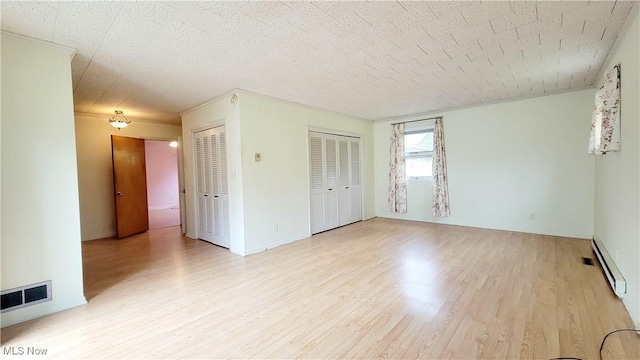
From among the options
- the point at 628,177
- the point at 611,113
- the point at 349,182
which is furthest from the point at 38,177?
the point at 611,113

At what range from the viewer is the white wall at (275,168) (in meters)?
3.91

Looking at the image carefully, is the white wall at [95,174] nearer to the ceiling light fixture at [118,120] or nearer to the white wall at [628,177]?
the ceiling light fixture at [118,120]

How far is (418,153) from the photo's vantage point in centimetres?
592

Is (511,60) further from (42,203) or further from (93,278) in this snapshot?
(93,278)

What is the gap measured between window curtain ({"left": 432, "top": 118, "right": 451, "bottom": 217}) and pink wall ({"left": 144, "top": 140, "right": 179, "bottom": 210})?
8253 mm

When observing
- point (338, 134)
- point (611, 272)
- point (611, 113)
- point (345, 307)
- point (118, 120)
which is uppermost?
point (118, 120)

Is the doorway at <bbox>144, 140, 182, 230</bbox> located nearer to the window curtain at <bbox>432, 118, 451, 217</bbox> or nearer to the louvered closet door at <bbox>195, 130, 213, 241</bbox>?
the louvered closet door at <bbox>195, 130, 213, 241</bbox>

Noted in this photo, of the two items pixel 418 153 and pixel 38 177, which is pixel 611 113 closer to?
pixel 418 153

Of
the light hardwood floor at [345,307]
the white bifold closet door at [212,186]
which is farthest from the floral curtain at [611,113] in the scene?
the white bifold closet door at [212,186]

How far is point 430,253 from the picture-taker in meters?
3.77

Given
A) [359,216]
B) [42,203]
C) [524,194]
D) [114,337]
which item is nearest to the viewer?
[114,337]

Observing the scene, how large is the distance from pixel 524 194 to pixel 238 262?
4.93 m

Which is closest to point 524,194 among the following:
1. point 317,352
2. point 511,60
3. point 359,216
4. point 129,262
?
point 511,60

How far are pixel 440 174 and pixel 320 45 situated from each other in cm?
403
